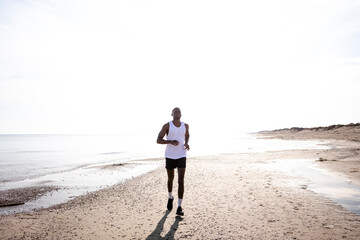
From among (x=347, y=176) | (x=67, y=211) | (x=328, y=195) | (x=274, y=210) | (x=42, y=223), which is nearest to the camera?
(x=42, y=223)

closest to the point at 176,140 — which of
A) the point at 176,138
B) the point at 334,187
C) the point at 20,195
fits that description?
the point at 176,138

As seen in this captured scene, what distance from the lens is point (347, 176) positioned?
11.7 m

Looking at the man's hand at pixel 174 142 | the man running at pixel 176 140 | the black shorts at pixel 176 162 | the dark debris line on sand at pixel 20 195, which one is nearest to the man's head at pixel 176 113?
the man running at pixel 176 140

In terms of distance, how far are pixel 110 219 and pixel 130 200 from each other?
2033mm

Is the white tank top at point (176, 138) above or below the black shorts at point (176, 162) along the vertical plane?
above

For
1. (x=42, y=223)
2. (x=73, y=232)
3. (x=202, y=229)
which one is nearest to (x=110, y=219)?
(x=73, y=232)

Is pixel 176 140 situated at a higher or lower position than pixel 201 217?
higher

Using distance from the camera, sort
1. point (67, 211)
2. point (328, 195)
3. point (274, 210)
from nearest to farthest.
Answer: point (274, 210) → point (67, 211) → point (328, 195)

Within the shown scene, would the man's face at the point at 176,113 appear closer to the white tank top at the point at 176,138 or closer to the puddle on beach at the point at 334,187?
the white tank top at the point at 176,138

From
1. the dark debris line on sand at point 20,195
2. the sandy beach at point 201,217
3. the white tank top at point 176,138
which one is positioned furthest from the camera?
the dark debris line on sand at point 20,195

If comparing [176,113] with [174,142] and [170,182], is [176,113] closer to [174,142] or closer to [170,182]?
[174,142]

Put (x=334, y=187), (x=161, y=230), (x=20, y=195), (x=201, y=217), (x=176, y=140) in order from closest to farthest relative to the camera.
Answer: (x=161, y=230) < (x=201, y=217) < (x=176, y=140) < (x=334, y=187) < (x=20, y=195)

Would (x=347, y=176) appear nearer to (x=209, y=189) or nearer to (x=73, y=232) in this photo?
(x=209, y=189)

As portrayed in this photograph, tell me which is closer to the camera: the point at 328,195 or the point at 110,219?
the point at 110,219
